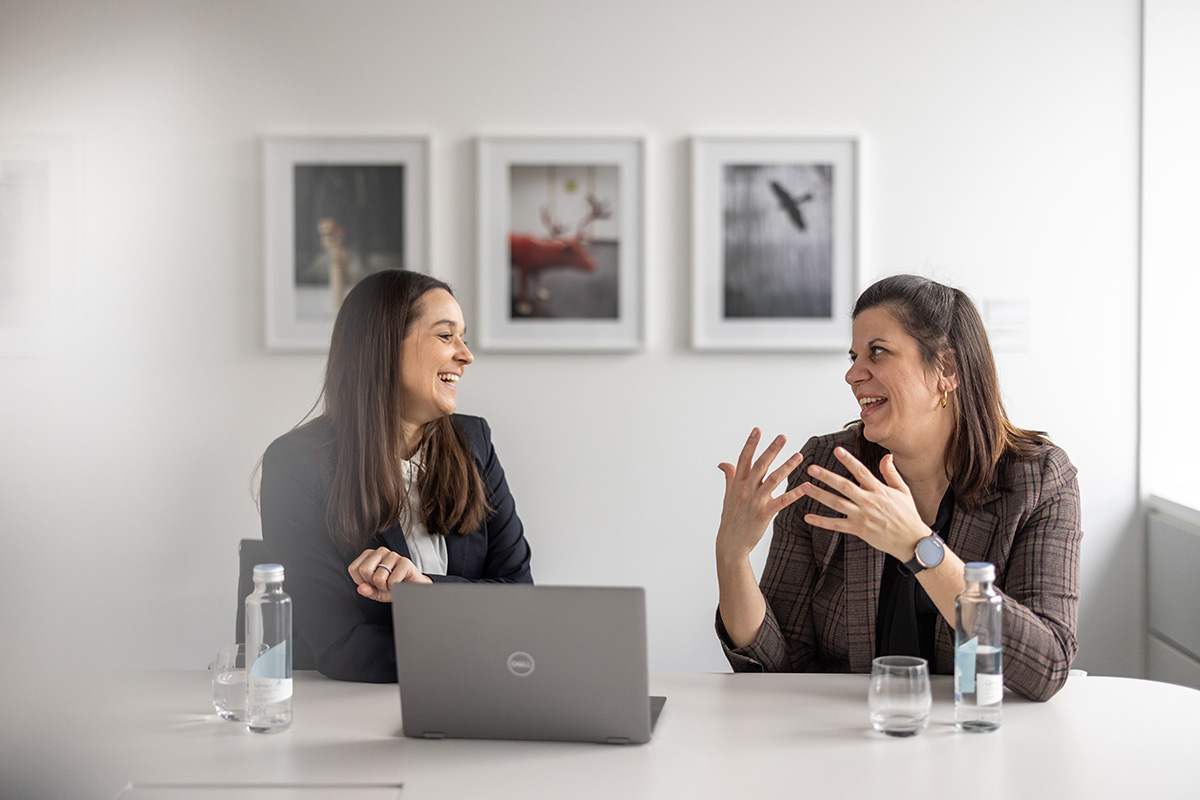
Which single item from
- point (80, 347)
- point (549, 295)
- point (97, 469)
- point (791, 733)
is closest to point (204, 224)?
point (80, 347)

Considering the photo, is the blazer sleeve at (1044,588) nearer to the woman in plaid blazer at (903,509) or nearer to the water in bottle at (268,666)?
the woman in plaid blazer at (903,509)

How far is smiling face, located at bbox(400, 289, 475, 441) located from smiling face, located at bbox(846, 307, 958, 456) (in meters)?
0.84

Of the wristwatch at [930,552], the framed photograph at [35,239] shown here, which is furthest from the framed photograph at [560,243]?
the wristwatch at [930,552]

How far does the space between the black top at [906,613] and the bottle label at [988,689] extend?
0.42m

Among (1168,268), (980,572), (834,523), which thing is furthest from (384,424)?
(1168,268)

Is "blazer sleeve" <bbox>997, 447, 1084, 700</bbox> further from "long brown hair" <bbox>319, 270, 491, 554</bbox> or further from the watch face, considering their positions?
"long brown hair" <bbox>319, 270, 491, 554</bbox>

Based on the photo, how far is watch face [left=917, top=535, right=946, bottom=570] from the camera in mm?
1534

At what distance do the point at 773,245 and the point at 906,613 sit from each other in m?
1.47

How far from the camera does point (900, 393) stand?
72.2 inches

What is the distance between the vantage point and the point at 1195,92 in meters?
2.91

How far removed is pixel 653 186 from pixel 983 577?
74.8 inches

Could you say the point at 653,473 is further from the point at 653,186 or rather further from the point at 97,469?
the point at 97,469

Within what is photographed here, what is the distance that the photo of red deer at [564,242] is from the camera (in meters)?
2.98

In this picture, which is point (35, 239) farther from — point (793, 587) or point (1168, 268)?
point (1168, 268)
